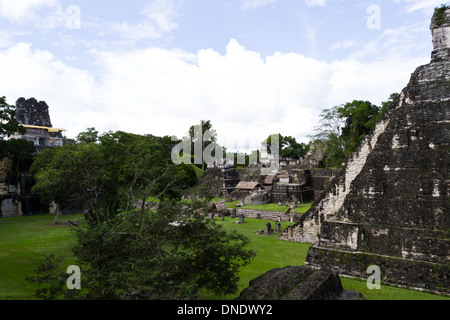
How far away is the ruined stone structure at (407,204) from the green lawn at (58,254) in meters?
0.83

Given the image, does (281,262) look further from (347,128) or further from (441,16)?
(347,128)

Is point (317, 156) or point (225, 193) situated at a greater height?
point (317, 156)

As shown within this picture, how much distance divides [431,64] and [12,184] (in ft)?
111

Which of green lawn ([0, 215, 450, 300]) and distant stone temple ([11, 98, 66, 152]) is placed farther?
distant stone temple ([11, 98, 66, 152])

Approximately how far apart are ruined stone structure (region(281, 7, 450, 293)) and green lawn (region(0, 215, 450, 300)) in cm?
83

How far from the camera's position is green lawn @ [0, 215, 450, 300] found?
930cm

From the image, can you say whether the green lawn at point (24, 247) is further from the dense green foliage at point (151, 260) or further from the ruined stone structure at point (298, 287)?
the ruined stone structure at point (298, 287)

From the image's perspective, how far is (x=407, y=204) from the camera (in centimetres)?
1031

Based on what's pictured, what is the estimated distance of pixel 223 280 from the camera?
27.1 ft

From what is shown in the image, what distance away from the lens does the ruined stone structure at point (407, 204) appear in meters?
9.62

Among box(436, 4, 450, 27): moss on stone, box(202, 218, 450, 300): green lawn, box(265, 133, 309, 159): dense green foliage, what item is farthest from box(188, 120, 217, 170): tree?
box(436, 4, 450, 27): moss on stone

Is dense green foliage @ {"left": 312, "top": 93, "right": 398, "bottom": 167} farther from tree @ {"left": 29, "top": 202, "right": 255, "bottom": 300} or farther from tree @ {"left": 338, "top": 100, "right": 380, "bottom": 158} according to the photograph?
tree @ {"left": 29, "top": 202, "right": 255, "bottom": 300}
